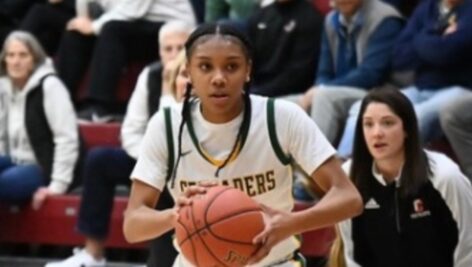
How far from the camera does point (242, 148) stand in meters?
3.45

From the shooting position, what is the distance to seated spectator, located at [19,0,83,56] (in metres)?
7.11

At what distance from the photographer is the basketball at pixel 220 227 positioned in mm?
3125

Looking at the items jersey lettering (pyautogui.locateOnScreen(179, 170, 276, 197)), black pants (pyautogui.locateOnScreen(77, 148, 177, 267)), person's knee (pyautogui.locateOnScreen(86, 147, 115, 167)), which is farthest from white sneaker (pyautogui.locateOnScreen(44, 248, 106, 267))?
jersey lettering (pyautogui.locateOnScreen(179, 170, 276, 197))

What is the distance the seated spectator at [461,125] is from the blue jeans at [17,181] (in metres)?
2.05

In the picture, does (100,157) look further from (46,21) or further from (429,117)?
(46,21)

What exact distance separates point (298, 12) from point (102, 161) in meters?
1.39

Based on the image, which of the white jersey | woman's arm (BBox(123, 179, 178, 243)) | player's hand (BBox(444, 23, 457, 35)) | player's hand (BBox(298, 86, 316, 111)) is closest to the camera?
woman's arm (BBox(123, 179, 178, 243))

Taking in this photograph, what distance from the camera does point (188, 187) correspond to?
3387 millimetres

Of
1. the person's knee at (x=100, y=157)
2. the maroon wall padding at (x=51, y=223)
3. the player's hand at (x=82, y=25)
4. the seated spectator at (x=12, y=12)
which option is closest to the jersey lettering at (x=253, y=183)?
the person's knee at (x=100, y=157)

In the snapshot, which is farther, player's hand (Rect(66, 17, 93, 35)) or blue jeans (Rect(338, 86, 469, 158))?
player's hand (Rect(66, 17, 93, 35))

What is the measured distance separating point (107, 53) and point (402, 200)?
8.44 feet

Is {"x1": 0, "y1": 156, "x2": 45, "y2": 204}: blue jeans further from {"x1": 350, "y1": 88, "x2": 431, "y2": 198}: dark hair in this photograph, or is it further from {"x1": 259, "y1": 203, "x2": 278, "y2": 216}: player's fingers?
{"x1": 259, "y1": 203, "x2": 278, "y2": 216}: player's fingers

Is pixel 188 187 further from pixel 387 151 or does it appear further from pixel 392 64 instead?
pixel 392 64

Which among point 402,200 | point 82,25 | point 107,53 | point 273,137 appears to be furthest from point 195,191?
point 82,25
